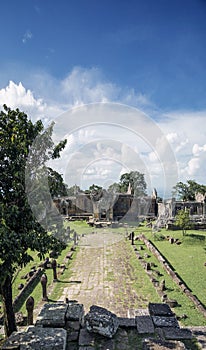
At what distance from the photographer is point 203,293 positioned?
1080 centimetres

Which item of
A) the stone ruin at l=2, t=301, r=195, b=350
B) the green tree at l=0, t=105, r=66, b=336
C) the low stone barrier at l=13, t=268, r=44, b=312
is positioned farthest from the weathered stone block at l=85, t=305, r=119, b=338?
the low stone barrier at l=13, t=268, r=44, b=312

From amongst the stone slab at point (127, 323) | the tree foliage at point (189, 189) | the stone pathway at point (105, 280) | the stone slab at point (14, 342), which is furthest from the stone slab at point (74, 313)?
the tree foliage at point (189, 189)

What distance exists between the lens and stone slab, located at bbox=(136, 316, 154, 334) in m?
6.38

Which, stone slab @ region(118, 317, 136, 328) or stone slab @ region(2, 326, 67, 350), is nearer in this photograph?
stone slab @ region(2, 326, 67, 350)

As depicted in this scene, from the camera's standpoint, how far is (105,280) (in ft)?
41.6

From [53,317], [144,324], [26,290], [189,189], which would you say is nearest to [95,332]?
[53,317]

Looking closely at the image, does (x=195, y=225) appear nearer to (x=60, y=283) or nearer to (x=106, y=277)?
(x=106, y=277)

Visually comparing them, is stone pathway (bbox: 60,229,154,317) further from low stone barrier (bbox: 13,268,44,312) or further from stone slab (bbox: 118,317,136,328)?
low stone barrier (bbox: 13,268,44,312)

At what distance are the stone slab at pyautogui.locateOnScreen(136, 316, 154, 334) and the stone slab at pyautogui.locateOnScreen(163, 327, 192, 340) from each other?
0.36m

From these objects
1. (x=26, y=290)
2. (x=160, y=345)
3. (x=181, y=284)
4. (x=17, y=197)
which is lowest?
(x=26, y=290)

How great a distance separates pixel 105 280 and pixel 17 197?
817 centimetres

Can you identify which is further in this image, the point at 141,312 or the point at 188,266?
the point at 188,266

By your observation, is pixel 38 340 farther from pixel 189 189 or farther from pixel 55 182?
pixel 189 189

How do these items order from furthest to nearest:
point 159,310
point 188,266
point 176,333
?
point 188,266
point 159,310
point 176,333
